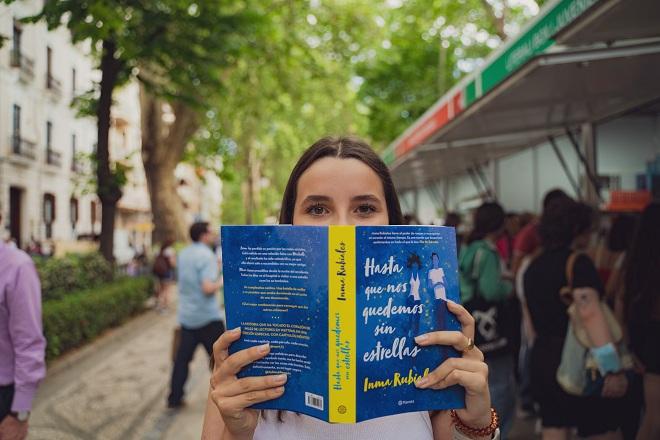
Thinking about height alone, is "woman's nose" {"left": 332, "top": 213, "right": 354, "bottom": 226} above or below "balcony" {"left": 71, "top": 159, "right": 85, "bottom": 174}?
below

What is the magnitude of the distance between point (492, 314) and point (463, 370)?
2578mm

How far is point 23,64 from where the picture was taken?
4.87 metres

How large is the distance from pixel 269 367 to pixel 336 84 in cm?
1506

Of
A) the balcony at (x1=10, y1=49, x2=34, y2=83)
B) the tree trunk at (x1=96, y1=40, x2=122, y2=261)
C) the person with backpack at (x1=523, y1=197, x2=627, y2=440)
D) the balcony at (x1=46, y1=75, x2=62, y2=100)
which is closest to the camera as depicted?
the person with backpack at (x1=523, y1=197, x2=627, y2=440)

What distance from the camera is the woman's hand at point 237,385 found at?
1293 millimetres

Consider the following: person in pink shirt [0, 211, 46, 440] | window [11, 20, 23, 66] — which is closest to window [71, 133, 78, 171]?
window [11, 20, 23, 66]

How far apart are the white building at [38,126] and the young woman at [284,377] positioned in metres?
2.70

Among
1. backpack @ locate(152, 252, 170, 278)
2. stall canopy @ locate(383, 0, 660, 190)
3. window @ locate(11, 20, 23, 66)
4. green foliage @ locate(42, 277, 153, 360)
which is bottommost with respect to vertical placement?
green foliage @ locate(42, 277, 153, 360)

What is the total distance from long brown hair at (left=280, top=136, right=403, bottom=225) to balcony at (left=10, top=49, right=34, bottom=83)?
351 centimetres

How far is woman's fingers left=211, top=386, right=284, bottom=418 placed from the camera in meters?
1.30

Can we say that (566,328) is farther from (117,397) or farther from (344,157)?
(117,397)

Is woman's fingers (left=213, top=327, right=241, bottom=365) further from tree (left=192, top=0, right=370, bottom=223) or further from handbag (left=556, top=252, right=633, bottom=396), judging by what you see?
tree (left=192, top=0, right=370, bottom=223)

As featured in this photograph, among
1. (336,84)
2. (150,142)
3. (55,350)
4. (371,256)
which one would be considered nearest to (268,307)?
(371,256)

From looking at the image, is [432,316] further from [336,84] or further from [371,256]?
[336,84]
